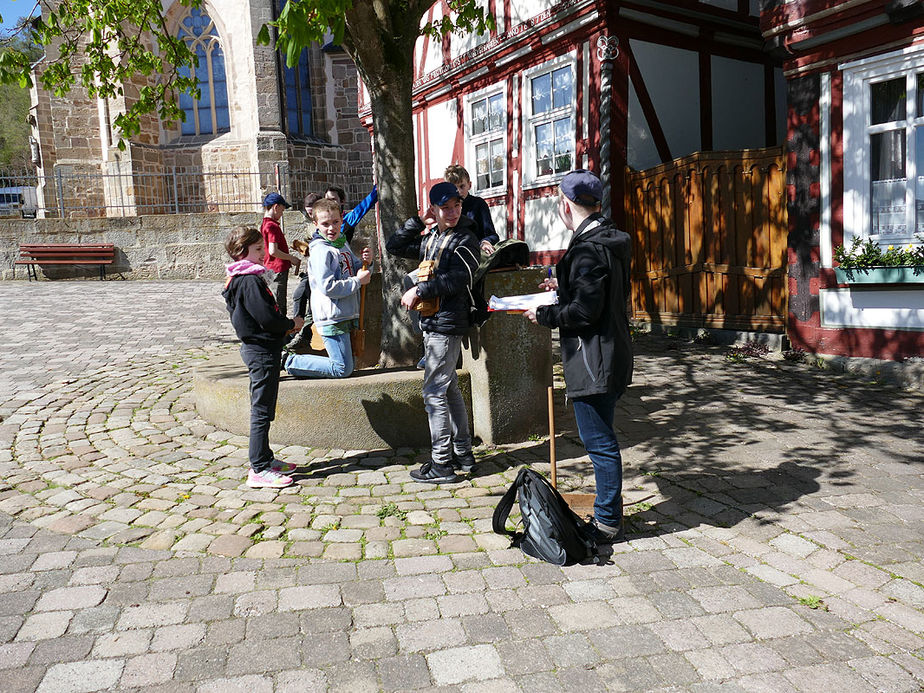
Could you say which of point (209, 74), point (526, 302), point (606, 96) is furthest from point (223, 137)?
point (526, 302)

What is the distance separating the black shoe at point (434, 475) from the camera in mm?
4977

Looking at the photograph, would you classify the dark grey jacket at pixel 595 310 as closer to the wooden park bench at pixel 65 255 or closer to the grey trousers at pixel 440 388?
the grey trousers at pixel 440 388

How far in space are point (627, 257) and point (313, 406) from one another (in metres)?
2.77

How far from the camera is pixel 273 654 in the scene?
2969 millimetres

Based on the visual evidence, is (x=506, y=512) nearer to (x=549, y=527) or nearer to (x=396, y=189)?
(x=549, y=527)

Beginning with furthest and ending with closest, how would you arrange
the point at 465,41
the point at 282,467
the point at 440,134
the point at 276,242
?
the point at 440,134, the point at 465,41, the point at 276,242, the point at 282,467

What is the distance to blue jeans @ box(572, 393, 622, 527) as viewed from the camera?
3877 mm

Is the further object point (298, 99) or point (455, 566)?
point (298, 99)

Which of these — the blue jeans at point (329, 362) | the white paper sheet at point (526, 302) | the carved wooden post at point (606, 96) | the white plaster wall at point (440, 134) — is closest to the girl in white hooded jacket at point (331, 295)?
the blue jeans at point (329, 362)

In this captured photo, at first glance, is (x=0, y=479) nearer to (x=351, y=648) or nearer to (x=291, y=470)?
(x=291, y=470)

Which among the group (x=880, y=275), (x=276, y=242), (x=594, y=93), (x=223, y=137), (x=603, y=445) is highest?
(x=223, y=137)

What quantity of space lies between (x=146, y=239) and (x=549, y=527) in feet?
57.3

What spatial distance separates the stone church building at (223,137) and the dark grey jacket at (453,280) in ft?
55.8

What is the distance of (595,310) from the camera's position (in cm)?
370
